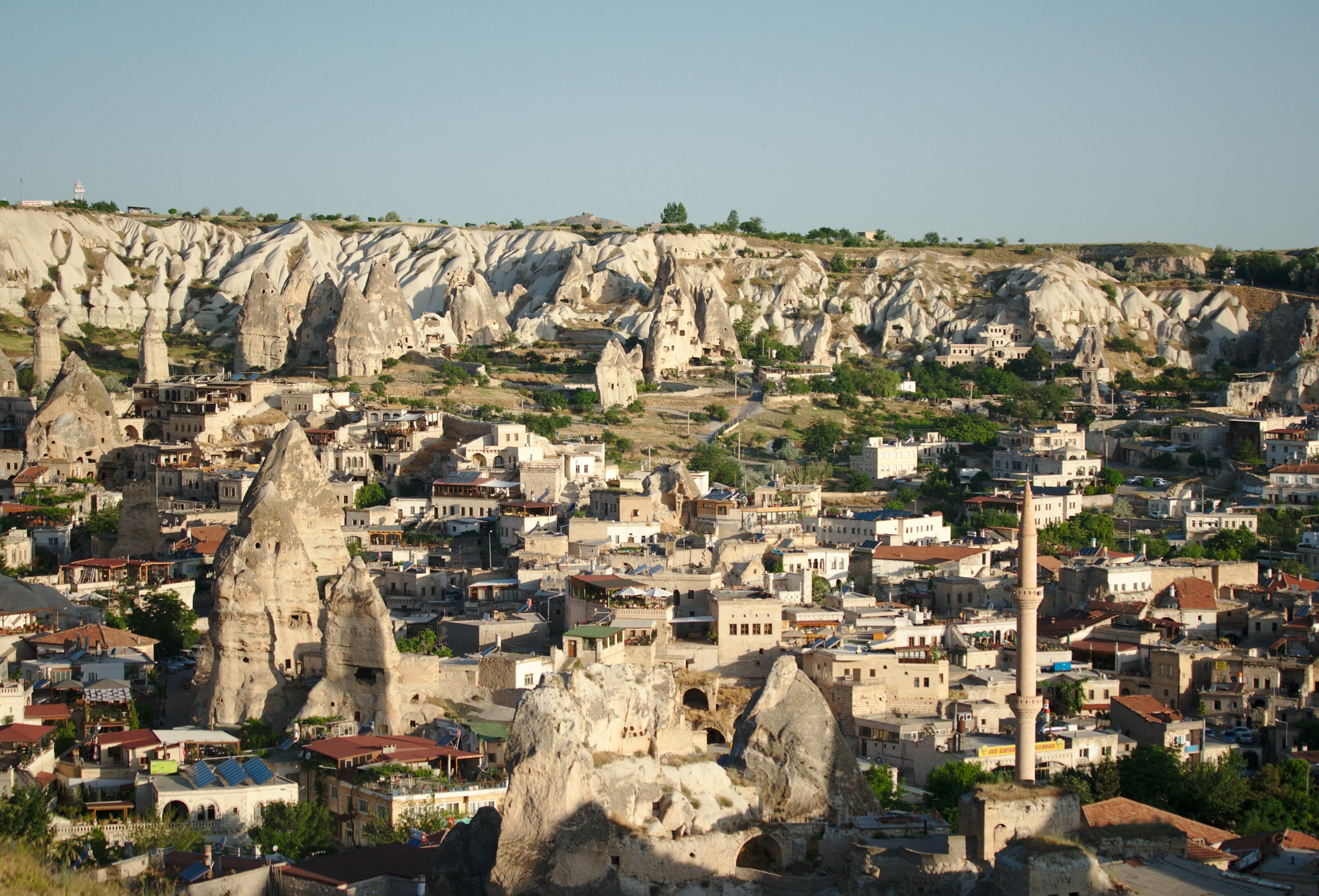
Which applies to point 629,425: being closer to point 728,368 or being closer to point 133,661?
point 728,368

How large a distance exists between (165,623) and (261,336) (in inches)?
1451

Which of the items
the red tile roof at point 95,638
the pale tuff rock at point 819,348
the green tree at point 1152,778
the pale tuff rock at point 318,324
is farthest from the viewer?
the pale tuff rock at point 819,348

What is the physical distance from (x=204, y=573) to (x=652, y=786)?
24.1 m

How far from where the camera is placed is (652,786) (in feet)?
75.2

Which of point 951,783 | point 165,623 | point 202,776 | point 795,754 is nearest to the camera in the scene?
point 795,754

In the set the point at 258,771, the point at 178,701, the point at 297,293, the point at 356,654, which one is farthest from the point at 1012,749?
the point at 297,293

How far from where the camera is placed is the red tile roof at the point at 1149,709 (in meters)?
34.5

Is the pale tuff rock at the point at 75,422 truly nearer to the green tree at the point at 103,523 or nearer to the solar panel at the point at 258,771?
the green tree at the point at 103,523

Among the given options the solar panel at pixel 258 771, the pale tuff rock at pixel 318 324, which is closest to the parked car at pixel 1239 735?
the solar panel at pixel 258 771

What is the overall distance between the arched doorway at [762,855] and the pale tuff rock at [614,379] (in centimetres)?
4632

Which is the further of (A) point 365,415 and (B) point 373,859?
(A) point 365,415

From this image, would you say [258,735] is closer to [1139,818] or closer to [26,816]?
[26,816]

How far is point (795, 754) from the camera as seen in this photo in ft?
82.4

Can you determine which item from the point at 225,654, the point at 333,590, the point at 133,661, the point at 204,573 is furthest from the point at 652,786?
the point at 204,573
